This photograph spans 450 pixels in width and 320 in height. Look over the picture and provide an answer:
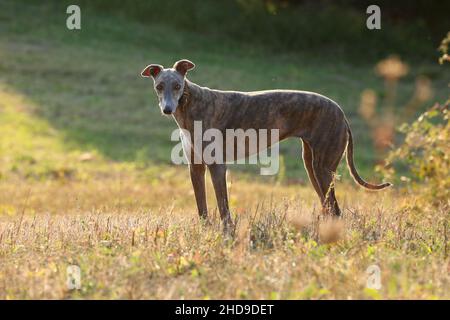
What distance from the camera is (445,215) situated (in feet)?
29.3

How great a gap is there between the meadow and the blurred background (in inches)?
3.5

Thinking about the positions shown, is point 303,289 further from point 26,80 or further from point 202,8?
point 202,8

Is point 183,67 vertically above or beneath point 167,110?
above

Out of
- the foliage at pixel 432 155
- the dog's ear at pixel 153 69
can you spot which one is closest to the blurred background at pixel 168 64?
the foliage at pixel 432 155

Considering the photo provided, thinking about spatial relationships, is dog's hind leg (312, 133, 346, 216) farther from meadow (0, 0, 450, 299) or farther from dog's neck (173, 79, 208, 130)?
dog's neck (173, 79, 208, 130)

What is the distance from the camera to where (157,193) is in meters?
16.0

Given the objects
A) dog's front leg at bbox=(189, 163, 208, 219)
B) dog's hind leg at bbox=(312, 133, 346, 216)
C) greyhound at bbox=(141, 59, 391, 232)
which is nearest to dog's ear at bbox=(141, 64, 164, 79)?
greyhound at bbox=(141, 59, 391, 232)

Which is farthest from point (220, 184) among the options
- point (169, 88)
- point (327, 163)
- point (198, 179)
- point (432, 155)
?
point (432, 155)

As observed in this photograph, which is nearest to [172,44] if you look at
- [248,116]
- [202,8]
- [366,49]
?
[202,8]

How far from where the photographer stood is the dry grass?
6.14 metres

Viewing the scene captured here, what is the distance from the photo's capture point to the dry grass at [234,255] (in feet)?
20.2

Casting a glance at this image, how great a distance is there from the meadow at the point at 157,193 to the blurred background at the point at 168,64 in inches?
3.5

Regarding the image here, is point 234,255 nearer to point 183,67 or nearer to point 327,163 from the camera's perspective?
point 327,163

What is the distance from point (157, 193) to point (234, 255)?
30.5 ft
